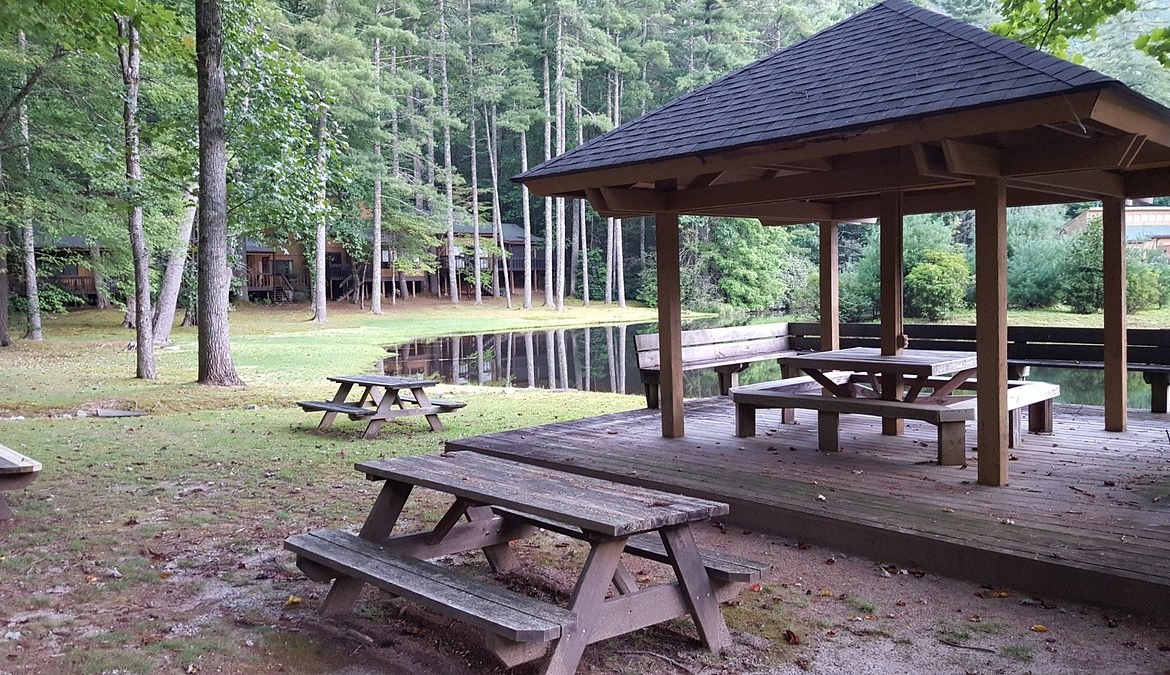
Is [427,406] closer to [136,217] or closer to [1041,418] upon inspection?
[1041,418]

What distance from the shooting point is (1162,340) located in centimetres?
803

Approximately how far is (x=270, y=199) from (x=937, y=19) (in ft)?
34.2

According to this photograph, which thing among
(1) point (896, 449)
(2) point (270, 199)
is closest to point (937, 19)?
(1) point (896, 449)

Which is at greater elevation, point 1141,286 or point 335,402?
point 1141,286

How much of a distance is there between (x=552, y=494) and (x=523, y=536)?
101 centimetres

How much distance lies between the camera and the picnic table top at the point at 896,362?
20.7ft

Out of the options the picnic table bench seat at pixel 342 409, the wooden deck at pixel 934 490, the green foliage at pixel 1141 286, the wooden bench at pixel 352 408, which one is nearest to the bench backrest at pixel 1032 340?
the wooden deck at pixel 934 490

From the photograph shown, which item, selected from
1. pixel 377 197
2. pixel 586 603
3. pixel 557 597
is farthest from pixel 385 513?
pixel 377 197

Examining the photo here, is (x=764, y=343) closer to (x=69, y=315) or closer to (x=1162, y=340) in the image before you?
(x=1162, y=340)

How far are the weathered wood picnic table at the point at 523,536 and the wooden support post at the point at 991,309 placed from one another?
239 cm

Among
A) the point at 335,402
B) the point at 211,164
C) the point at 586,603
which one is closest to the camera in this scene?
the point at 586,603

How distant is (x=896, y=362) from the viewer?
21.3ft

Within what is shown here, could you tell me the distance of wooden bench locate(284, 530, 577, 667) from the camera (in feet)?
9.63

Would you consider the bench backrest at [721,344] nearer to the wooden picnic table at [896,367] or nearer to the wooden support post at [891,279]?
the wooden picnic table at [896,367]
